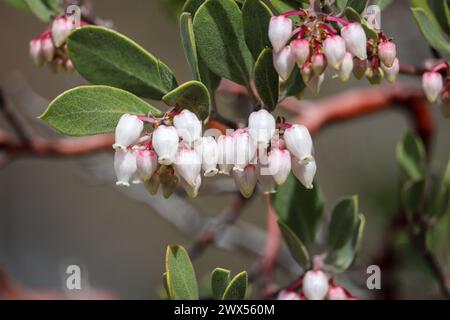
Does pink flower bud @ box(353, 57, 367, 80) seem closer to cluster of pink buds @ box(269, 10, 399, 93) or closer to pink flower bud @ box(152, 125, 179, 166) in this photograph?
cluster of pink buds @ box(269, 10, 399, 93)

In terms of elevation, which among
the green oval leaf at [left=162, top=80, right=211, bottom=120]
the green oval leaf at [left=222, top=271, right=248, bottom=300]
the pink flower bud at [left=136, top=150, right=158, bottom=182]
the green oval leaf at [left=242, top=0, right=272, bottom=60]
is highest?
the green oval leaf at [left=242, top=0, right=272, bottom=60]

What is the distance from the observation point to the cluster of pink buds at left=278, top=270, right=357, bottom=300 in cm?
88

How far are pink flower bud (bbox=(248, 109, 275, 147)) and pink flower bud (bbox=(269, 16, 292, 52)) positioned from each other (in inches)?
2.9

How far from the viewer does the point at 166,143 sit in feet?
2.34

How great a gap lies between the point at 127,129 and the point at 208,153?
0.09 m

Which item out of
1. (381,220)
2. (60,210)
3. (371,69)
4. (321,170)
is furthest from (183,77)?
(371,69)

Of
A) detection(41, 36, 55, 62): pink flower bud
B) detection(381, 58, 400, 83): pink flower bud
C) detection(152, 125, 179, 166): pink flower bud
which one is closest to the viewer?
detection(152, 125, 179, 166): pink flower bud

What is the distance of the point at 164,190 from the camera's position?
0.79 meters

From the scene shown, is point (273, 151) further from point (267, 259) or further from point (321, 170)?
point (321, 170)

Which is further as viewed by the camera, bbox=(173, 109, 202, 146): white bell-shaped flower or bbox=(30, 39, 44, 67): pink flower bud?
bbox=(30, 39, 44, 67): pink flower bud

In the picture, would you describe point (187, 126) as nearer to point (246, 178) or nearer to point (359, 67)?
point (246, 178)

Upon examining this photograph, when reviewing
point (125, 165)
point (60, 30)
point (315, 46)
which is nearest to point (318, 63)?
point (315, 46)

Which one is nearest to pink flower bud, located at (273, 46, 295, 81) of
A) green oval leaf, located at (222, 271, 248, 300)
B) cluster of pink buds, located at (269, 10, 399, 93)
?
cluster of pink buds, located at (269, 10, 399, 93)

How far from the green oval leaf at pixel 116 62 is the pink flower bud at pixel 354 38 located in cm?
20
